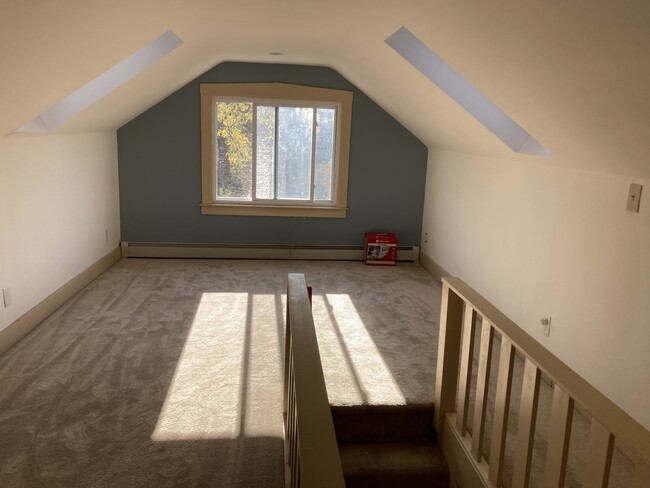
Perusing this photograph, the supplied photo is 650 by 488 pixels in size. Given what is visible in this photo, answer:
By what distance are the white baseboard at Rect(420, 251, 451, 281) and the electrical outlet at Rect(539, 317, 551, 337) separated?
6.42 ft

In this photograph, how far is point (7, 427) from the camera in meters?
2.75

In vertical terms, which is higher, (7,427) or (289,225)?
(289,225)

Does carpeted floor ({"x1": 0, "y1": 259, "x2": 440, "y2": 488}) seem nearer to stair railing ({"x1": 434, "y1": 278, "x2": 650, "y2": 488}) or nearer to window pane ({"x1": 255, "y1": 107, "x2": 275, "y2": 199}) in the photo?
stair railing ({"x1": 434, "y1": 278, "x2": 650, "y2": 488})

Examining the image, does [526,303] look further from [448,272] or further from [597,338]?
[448,272]

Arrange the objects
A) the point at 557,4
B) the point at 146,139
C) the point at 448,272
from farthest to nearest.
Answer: the point at 146,139, the point at 448,272, the point at 557,4

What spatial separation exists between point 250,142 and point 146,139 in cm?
110

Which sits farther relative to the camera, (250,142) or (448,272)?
(250,142)

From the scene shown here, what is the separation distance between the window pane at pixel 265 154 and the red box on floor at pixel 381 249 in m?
1.22

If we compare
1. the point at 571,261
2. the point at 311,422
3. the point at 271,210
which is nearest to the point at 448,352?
the point at 571,261

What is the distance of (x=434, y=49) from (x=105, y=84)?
2461 millimetres

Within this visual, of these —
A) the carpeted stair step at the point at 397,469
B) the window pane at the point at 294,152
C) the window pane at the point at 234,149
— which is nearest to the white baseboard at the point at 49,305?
the window pane at the point at 234,149

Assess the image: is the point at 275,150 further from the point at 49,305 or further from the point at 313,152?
the point at 49,305

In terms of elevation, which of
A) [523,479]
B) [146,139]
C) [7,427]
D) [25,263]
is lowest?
[7,427]

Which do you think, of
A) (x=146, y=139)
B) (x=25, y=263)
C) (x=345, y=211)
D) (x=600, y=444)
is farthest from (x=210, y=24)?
(x=600, y=444)
